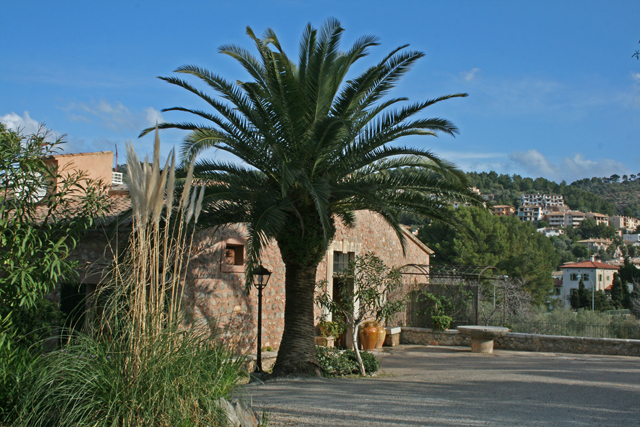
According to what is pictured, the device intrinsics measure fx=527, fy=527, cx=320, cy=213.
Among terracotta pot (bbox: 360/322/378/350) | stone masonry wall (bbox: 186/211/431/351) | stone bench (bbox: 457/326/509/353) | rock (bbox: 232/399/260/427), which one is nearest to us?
rock (bbox: 232/399/260/427)

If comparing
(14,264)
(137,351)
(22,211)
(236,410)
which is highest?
(22,211)

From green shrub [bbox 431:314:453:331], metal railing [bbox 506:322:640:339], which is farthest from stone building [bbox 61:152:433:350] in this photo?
metal railing [bbox 506:322:640:339]

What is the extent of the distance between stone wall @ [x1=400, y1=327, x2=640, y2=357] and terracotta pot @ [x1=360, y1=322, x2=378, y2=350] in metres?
2.25

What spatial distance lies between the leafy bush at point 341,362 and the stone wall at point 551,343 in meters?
5.62

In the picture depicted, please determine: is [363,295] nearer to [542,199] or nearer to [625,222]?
[625,222]

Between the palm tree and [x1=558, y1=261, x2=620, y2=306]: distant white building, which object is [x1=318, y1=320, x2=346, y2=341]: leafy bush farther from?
[x1=558, y1=261, x2=620, y2=306]: distant white building

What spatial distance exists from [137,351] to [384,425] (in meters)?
2.41

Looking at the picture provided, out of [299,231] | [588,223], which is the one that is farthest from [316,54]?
[588,223]

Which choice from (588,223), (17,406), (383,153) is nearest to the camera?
(17,406)

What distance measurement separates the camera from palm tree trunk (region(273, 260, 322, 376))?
866 cm

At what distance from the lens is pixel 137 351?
397cm

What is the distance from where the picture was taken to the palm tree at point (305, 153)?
24.9ft

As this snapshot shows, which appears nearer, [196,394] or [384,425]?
[196,394]

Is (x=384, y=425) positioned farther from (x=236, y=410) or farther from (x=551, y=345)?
(x=551, y=345)
